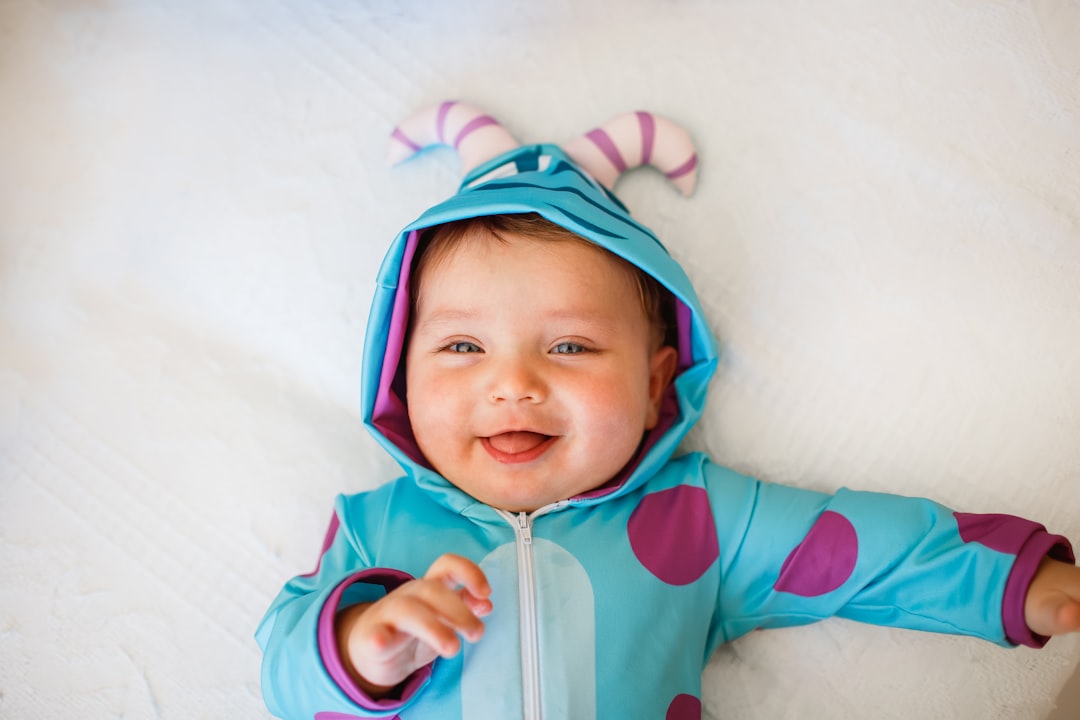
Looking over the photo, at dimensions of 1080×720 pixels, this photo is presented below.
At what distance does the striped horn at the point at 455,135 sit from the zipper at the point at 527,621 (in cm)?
55

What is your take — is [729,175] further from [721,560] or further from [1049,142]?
[721,560]

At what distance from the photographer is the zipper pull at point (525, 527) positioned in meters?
0.95

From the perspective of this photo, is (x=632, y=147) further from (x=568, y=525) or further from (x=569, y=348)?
(x=568, y=525)

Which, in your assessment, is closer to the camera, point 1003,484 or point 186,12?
point 1003,484

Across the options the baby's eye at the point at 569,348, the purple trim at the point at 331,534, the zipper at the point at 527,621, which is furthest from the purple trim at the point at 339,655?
the baby's eye at the point at 569,348

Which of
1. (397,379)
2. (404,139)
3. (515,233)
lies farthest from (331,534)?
(404,139)

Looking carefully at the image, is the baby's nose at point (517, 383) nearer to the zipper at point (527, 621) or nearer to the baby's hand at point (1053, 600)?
the zipper at point (527, 621)

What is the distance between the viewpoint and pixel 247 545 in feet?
3.62

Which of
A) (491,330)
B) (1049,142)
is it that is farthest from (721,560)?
(1049,142)

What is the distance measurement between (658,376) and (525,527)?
0.29m

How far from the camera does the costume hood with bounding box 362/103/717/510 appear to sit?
3.27 ft

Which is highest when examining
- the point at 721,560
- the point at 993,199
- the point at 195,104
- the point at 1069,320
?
the point at 195,104

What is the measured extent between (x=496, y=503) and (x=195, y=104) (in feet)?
2.73

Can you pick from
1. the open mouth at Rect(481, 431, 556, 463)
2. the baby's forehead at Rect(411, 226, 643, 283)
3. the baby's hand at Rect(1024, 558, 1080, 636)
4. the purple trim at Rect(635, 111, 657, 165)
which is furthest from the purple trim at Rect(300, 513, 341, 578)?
the baby's hand at Rect(1024, 558, 1080, 636)
